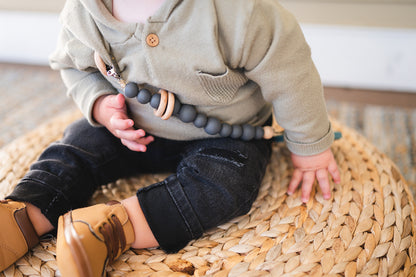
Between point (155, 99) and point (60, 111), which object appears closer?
point (155, 99)

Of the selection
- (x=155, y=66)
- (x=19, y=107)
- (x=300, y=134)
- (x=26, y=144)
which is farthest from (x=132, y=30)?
(x=19, y=107)

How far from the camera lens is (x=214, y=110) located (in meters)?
0.61

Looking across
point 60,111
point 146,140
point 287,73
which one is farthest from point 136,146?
point 60,111

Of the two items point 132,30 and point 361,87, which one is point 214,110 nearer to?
point 132,30

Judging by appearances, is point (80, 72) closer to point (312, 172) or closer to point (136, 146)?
point (136, 146)

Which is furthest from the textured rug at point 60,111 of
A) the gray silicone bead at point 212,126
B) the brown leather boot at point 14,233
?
the brown leather boot at point 14,233

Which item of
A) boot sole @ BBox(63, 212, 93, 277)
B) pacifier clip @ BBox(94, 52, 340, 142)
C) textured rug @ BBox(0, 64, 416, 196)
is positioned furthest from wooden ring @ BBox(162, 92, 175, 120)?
textured rug @ BBox(0, 64, 416, 196)

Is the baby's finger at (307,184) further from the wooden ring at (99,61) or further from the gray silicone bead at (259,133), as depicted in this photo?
the wooden ring at (99,61)

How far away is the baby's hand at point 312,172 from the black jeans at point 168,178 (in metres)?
0.06

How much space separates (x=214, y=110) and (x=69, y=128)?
0.94 ft

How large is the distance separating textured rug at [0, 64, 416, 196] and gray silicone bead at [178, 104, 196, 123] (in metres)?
0.65

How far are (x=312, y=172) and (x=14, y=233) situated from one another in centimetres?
46

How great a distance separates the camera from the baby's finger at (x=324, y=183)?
24.9 inches

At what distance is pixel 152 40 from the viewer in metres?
0.51
